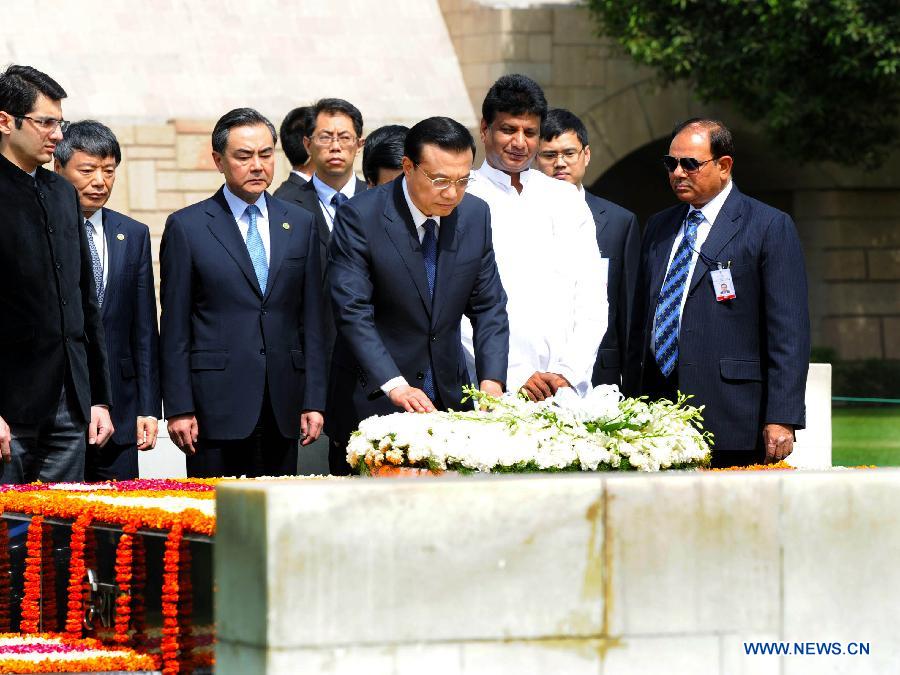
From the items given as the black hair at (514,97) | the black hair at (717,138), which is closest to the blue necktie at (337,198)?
the black hair at (514,97)

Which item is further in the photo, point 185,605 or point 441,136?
point 441,136

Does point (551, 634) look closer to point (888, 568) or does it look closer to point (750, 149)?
point (888, 568)

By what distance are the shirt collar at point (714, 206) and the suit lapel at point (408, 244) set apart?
1140 millimetres

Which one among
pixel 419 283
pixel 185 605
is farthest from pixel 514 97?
pixel 185 605

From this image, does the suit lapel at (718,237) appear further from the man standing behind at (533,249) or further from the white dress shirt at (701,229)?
the man standing behind at (533,249)

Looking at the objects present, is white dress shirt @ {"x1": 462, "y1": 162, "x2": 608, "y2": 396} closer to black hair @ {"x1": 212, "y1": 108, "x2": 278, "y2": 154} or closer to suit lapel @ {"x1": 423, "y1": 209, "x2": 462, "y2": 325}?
suit lapel @ {"x1": 423, "y1": 209, "x2": 462, "y2": 325}

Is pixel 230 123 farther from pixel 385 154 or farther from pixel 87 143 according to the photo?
pixel 385 154

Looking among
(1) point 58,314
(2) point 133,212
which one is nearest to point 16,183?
(1) point 58,314

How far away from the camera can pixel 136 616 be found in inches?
230

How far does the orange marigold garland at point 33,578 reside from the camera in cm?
616

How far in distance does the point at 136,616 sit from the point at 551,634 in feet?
5.21

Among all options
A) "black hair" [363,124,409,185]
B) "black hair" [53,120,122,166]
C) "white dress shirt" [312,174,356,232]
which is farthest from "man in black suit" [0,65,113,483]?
"white dress shirt" [312,174,356,232]

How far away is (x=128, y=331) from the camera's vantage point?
7828 millimetres

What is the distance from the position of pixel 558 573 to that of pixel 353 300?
7.56ft
